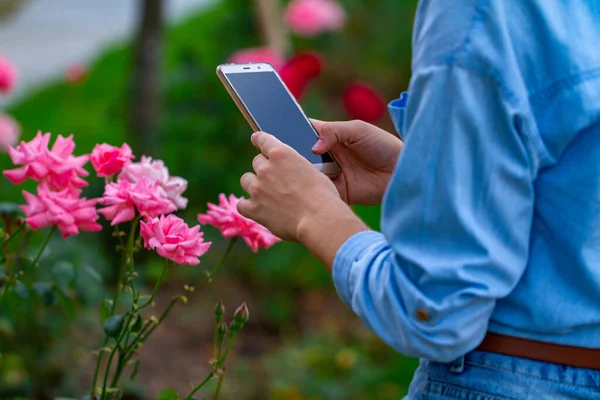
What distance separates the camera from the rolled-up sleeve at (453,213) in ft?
2.79

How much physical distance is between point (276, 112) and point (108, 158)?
28 centimetres

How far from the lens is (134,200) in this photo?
127cm

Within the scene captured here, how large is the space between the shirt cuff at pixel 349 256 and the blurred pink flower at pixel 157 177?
435mm

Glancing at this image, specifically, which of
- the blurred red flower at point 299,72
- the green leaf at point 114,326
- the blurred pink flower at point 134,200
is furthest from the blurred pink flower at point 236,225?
the blurred red flower at point 299,72

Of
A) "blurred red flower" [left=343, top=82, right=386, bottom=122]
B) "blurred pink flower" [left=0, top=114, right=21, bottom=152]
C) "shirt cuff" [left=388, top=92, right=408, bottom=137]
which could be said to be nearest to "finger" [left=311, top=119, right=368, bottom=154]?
"shirt cuff" [left=388, top=92, right=408, bottom=137]

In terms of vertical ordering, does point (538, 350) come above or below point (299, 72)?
above

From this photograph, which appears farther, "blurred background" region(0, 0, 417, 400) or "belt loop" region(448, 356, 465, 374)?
"blurred background" region(0, 0, 417, 400)

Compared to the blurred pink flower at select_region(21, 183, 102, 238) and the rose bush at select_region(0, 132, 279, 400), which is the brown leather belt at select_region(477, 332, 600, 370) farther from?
the blurred pink flower at select_region(21, 183, 102, 238)

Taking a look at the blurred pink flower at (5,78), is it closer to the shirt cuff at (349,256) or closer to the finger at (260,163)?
the finger at (260,163)

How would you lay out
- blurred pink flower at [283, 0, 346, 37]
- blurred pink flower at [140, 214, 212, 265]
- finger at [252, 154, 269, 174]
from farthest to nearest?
blurred pink flower at [283, 0, 346, 37] < blurred pink flower at [140, 214, 212, 265] < finger at [252, 154, 269, 174]

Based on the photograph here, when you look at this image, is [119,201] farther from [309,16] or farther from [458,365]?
[309,16]

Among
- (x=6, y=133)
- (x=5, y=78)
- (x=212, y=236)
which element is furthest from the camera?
(x=212, y=236)

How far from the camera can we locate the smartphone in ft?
4.28

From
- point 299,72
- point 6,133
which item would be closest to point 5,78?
point 6,133
